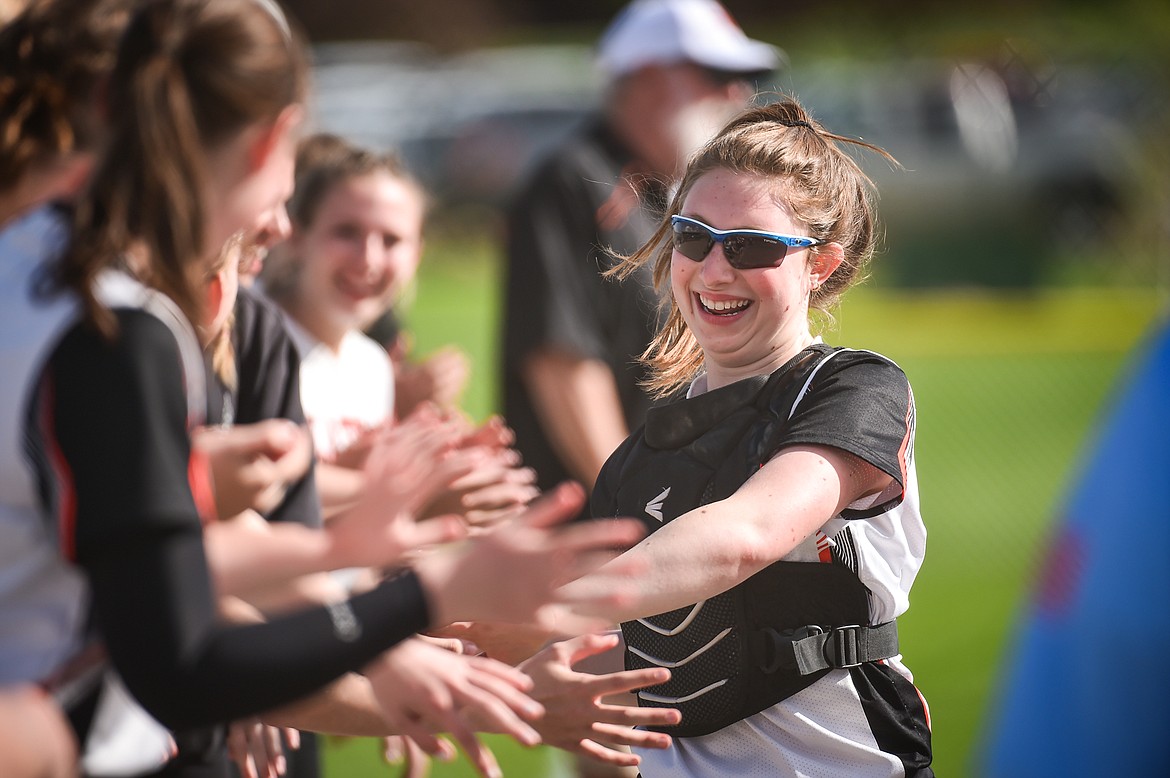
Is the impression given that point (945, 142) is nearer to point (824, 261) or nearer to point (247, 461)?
point (824, 261)

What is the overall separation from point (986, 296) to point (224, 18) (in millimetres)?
14858

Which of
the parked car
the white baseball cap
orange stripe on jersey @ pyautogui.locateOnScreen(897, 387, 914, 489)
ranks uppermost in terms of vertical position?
the parked car

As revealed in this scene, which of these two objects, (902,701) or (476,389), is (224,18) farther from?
(476,389)

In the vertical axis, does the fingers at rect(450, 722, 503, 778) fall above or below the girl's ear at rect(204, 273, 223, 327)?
below

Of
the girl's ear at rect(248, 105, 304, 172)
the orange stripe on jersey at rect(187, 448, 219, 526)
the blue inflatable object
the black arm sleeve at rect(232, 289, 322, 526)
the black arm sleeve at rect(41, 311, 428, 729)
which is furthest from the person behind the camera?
the blue inflatable object

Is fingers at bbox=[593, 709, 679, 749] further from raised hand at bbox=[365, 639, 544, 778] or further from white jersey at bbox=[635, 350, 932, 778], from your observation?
raised hand at bbox=[365, 639, 544, 778]

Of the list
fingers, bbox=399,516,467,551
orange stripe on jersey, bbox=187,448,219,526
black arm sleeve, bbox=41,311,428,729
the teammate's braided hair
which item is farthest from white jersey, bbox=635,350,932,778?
the teammate's braided hair

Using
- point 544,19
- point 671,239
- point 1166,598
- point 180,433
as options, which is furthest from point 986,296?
point 544,19

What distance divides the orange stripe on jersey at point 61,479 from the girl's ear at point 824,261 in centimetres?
119

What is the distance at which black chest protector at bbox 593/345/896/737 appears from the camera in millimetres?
2041

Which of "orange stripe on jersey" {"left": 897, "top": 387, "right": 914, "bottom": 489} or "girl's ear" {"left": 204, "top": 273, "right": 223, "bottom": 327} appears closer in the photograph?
"orange stripe on jersey" {"left": 897, "top": 387, "right": 914, "bottom": 489}

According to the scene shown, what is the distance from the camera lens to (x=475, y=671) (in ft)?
6.04

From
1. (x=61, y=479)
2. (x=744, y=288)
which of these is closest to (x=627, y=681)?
(x=744, y=288)

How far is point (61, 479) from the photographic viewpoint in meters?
1.57
